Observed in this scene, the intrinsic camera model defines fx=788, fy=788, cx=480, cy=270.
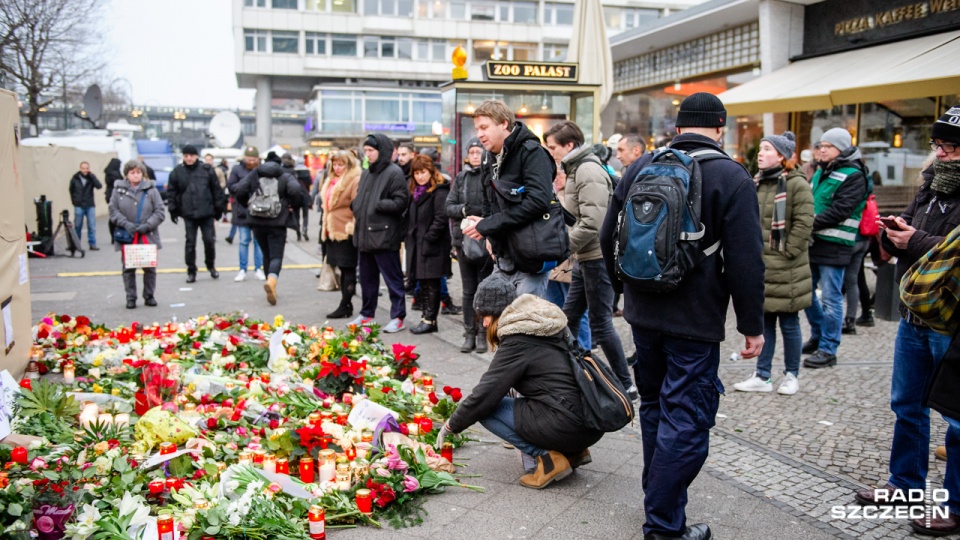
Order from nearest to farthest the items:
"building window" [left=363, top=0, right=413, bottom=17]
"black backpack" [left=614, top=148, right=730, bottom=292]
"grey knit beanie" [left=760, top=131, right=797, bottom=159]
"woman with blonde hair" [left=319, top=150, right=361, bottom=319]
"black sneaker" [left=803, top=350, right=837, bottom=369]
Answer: "black backpack" [left=614, top=148, right=730, bottom=292], "grey knit beanie" [left=760, top=131, right=797, bottom=159], "black sneaker" [left=803, top=350, right=837, bottom=369], "woman with blonde hair" [left=319, top=150, right=361, bottom=319], "building window" [left=363, top=0, right=413, bottom=17]

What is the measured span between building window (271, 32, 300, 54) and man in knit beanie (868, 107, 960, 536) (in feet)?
192

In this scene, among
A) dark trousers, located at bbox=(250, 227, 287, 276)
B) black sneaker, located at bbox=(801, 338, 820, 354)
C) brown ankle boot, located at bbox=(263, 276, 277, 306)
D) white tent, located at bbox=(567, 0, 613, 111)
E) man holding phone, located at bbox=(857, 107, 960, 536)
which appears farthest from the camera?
white tent, located at bbox=(567, 0, 613, 111)

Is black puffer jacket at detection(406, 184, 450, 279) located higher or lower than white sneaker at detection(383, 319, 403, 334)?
higher

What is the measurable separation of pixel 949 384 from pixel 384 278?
5.83m

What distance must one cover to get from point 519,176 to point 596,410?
6.61 feet

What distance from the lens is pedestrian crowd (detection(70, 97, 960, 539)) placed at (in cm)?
337

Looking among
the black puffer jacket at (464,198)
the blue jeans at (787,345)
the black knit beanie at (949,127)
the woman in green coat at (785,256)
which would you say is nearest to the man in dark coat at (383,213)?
the black puffer jacket at (464,198)

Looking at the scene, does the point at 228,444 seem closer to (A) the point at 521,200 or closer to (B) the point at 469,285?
(A) the point at 521,200

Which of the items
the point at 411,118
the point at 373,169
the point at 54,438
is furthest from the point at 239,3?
the point at 54,438

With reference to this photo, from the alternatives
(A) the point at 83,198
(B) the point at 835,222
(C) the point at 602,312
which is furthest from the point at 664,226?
(A) the point at 83,198

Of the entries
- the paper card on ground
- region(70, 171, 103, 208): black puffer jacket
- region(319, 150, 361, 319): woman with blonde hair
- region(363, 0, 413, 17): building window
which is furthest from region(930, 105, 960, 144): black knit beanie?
region(363, 0, 413, 17): building window

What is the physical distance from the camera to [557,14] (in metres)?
62.9

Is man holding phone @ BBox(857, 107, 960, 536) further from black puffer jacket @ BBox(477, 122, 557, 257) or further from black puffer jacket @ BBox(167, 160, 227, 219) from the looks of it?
black puffer jacket @ BBox(167, 160, 227, 219)

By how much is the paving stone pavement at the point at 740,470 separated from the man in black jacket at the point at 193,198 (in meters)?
5.26
